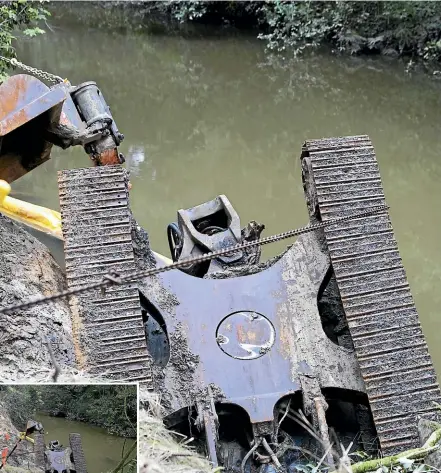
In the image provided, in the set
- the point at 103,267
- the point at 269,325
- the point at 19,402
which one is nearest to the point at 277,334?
the point at 269,325

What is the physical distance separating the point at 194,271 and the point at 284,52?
11489mm

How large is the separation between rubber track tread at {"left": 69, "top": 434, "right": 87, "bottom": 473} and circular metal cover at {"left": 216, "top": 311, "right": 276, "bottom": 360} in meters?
0.97

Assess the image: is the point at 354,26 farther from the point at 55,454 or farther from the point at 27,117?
the point at 55,454

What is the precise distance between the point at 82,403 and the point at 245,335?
1.29 m

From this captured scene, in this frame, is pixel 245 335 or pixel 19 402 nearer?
pixel 19 402

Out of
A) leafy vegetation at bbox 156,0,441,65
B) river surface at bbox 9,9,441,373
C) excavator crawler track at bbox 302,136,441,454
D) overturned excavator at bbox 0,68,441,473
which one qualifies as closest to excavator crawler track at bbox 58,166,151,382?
overturned excavator at bbox 0,68,441,473

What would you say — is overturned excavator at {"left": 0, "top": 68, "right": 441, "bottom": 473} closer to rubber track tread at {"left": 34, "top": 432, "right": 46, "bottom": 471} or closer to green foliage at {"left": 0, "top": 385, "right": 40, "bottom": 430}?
Result: rubber track tread at {"left": 34, "top": 432, "right": 46, "bottom": 471}

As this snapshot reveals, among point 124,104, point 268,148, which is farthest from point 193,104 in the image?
point 268,148

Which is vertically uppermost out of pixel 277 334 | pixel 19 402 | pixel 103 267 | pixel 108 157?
pixel 108 157

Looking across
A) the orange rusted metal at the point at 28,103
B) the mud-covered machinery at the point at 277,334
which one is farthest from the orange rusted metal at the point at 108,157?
the mud-covered machinery at the point at 277,334

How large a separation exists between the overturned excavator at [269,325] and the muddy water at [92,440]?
0.50m

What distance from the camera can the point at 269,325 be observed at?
155 inches

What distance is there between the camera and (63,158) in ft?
32.5

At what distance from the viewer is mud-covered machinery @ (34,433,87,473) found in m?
3.04
